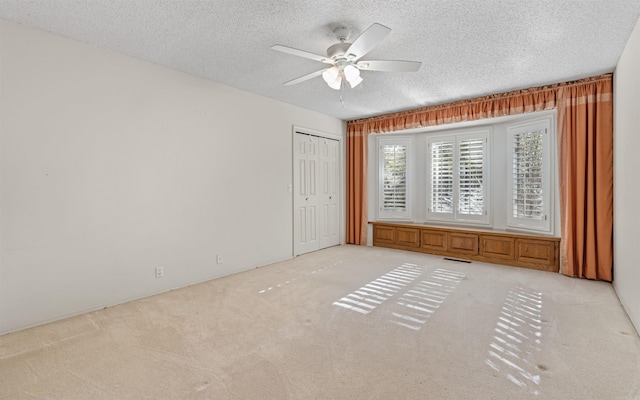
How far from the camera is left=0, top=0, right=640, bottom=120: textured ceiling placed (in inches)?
92.2

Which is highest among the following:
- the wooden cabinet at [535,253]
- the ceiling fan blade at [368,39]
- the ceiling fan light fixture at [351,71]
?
the ceiling fan blade at [368,39]

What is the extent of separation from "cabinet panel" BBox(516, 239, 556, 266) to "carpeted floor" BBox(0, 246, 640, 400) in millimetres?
627

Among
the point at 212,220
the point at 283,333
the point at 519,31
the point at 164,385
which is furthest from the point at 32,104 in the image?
the point at 519,31

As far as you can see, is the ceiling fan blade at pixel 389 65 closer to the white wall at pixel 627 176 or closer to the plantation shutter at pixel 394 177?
the white wall at pixel 627 176

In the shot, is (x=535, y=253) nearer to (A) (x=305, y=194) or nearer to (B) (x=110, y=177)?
(A) (x=305, y=194)

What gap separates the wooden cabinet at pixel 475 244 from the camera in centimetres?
437

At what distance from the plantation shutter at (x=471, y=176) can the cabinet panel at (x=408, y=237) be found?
847mm

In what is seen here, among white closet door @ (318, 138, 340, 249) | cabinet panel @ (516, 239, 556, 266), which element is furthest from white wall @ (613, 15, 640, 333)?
white closet door @ (318, 138, 340, 249)

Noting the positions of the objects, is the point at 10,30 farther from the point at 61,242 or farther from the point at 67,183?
the point at 61,242

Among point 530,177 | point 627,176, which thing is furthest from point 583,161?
point 627,176

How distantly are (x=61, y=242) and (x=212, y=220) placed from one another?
1538 millimetres

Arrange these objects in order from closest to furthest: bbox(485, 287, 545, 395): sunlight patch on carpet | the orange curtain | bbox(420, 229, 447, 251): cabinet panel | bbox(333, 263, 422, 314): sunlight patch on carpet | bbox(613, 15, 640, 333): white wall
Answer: bbox(485, 287, 545, 395): sunlight patch on carpet → bbox(613, 15, 640, 333): white wall → bbox(333, 263, 422, 314): sunlight patch on carpet → the orange curtain → bbox(420, 229, 447, 251): cabinet panel

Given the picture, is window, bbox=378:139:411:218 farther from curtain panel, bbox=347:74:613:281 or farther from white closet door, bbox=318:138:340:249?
curtain panel, bbox=347:74:613:281

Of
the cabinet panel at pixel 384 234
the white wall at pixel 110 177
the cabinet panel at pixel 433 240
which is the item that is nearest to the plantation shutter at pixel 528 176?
the cabinet panel at pixel 433 240
